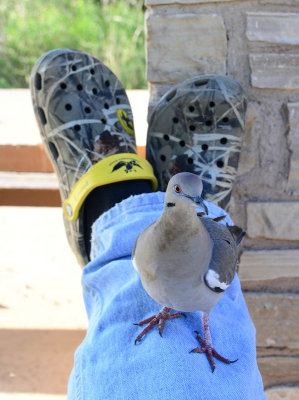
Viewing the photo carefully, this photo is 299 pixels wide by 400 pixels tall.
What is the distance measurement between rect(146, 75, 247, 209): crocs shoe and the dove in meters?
0.47

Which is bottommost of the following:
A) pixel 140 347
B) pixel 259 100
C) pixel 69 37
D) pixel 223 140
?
pixel 69 37

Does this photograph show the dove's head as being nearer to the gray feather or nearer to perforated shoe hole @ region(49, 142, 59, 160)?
the gray feather

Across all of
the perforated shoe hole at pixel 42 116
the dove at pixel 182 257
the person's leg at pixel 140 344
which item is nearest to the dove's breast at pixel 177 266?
the dove at pixel 182 257

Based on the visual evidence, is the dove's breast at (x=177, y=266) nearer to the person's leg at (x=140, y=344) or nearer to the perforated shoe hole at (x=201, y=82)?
the person's leg at (x=140, y=344)

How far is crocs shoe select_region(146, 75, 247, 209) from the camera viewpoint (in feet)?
3.48

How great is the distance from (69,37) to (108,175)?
303 centimetres

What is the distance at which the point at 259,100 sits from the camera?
1.07m

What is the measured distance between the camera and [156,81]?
43.3 inches

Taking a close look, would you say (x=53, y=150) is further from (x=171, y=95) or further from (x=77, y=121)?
(x=171, y=95)

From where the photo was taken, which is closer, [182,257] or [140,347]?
[182,257]

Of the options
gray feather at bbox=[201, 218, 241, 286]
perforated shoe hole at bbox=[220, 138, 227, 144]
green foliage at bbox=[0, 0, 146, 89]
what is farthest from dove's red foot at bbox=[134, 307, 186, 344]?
green foliage at bbox=[0, 0, 146, 89]

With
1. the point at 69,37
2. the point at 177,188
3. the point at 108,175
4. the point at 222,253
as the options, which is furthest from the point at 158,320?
the point at 69,37

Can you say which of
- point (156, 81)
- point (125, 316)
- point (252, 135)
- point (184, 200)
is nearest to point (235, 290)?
point (125, 316)

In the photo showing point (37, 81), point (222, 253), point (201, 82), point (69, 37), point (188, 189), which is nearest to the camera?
point (188, 189)
